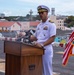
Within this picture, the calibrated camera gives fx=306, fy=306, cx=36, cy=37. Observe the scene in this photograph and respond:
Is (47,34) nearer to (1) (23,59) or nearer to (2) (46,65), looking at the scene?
(2) (46,65)

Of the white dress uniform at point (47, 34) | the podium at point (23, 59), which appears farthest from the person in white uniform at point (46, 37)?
the podium at point (23, 59)

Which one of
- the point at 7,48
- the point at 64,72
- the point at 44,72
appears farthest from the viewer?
the point at 64,72

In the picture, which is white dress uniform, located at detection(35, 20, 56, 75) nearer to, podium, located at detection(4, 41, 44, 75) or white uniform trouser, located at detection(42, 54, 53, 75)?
white uniform trouser, located at detection(42, 54, 53, 75)

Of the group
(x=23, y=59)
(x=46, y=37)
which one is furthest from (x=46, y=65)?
(x=23, y=59)

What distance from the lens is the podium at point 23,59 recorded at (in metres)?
3.81

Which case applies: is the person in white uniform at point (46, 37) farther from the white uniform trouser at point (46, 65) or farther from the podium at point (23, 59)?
the podium at point (23, 59)

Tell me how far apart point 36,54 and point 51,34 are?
0.94 meters

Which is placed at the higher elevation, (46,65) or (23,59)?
(23,59)

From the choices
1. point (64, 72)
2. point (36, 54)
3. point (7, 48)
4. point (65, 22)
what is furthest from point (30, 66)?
point (65, 22)

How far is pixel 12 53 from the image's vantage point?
157 inches

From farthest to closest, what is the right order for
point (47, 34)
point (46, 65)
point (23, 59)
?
point (47, 34)
point (46, 65)
point (23, 59)

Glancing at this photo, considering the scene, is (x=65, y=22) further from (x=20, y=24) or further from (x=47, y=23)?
(x=47, y=23)

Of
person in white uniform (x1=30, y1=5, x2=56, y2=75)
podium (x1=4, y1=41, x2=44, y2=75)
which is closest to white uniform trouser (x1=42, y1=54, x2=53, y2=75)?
person in white uniform (x1=30, y1=5, x2=56, y2=75)

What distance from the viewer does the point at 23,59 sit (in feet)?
12.5
